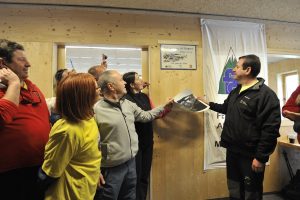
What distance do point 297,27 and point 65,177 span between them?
3.50 m

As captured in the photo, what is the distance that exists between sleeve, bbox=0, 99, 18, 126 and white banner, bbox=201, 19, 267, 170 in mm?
2199

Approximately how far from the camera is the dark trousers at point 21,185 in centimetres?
106

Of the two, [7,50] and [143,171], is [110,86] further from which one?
[143,171]

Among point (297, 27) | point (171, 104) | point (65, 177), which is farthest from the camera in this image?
point (297, 27)

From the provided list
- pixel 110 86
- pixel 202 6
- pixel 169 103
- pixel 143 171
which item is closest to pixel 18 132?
pixel 110 86

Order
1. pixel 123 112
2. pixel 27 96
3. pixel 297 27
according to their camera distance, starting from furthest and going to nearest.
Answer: pixel 297 27, pixel 123 112, pixel 27 96

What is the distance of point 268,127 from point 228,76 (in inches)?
46.6

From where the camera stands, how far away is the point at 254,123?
73.0 inches

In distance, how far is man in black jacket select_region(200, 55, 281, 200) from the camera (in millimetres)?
1748

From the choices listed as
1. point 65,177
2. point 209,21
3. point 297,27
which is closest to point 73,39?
point 209,21

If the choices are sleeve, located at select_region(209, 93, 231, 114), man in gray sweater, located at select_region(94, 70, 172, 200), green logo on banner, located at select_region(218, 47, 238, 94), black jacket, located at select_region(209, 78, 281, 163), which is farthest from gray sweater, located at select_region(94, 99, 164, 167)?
green logo on banner, located at select_region(218, 47, 238, 94)

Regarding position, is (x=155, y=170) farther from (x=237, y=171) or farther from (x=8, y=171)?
(x=8, y=171)

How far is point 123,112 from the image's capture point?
1.68m

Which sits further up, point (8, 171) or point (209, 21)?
point (209, 21)
